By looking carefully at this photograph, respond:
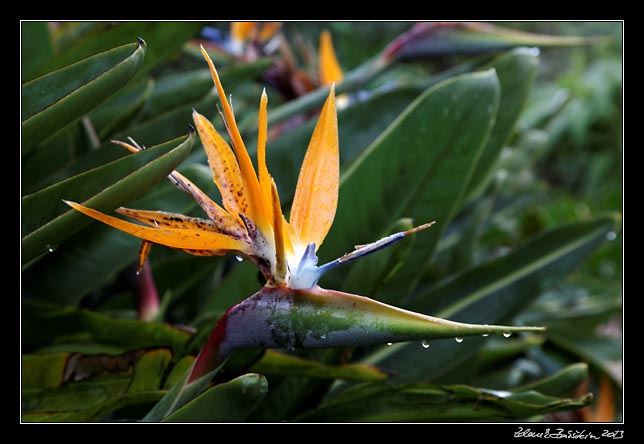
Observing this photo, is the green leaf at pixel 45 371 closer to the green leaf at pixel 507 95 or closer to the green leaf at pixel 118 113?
the green leaf at pixel 118 113

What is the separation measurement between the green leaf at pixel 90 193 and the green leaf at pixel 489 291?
1.10 ft

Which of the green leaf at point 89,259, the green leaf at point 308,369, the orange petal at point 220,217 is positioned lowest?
the green leaf at point 308,369

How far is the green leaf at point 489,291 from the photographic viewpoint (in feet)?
2.31

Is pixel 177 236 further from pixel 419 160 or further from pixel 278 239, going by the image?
pixel 419 160

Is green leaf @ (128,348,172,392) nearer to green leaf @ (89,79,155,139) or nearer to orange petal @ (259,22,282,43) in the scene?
green leaf @ (89,79,155,139)

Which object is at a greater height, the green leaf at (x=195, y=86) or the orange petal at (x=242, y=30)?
the orange petal at (x=242, y=30)

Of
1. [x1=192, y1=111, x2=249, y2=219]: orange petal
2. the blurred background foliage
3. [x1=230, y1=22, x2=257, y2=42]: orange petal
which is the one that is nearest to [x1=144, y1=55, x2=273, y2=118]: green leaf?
the blurred background foliage

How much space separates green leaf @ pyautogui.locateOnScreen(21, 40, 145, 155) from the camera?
0.47m

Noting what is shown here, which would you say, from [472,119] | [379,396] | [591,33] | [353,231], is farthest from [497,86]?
[591,33]

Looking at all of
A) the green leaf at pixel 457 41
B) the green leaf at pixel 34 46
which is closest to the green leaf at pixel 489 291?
the green leaf at pixel 457 41

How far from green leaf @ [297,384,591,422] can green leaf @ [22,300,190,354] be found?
0.13 metres

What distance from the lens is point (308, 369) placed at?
0.57 metres

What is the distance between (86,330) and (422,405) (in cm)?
29
